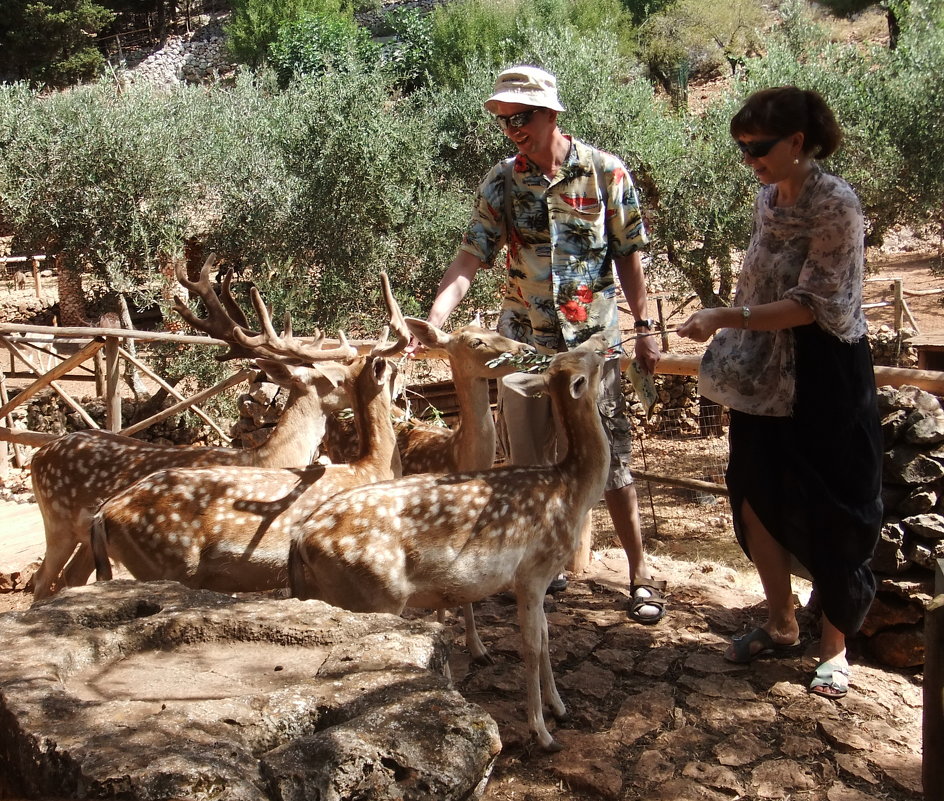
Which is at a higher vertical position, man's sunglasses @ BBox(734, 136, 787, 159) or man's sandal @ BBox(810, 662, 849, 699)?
man's sunglasses @ BBox(734, 136, 787, 159)

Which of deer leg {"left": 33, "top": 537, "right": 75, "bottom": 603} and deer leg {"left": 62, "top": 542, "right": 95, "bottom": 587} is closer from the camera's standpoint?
deer leg {"left": 62, "top": 542, "right": 95, "bottom": 587}

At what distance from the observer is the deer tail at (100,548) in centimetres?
392

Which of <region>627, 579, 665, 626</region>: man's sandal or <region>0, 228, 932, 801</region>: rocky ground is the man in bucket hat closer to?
<region>627, 579, 665, 626</region>: man's sandal

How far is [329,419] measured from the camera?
5695mm

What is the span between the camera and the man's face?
3957 mm

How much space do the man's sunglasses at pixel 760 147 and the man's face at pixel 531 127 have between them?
0.90 meters

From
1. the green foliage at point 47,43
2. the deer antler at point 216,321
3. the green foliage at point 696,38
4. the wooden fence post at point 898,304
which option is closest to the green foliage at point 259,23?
the green foliage at point 47,43

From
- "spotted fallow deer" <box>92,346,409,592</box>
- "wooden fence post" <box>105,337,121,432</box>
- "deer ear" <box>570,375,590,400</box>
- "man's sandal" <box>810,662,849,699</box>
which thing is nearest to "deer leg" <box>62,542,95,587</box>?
"spotted fallow deer" <box>92,346,409,592</box>

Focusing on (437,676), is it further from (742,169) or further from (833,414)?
(742,169)

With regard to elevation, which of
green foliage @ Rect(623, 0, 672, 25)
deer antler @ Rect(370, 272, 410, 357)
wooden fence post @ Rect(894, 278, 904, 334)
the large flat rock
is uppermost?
green foliage @ Rect(623, 0, 672, 25)

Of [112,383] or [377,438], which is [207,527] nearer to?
[377,438]

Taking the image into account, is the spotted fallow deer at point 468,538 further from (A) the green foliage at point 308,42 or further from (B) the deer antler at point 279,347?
(A) the green foliage at point 308,42

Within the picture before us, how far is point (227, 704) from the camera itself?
2.33m

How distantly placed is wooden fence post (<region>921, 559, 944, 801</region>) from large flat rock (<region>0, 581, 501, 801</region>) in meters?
1.16
